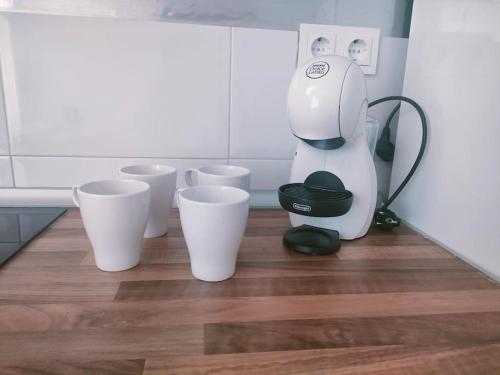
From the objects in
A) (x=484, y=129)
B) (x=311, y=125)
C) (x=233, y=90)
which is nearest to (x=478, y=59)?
(x=484, y=129)

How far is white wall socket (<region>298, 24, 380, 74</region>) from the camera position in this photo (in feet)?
2.21

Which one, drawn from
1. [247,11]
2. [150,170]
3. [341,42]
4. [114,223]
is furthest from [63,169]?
[341,42]

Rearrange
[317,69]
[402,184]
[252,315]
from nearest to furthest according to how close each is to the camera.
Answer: [252,315] → [317,69] → [402,184]

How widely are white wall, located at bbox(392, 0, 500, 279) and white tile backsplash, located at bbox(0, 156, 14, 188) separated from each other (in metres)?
0.76

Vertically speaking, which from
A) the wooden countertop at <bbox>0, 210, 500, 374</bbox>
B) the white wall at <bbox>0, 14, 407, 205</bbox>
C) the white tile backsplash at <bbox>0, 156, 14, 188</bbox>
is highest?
the white wall at <bbox>0, 14, 407, 205</bbox>

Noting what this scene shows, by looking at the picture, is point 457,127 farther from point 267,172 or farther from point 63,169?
point 63,169

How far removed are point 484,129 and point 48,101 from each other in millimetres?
723

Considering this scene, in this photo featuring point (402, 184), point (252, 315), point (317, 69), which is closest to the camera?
point (252, 315)

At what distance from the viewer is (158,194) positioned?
529 mm

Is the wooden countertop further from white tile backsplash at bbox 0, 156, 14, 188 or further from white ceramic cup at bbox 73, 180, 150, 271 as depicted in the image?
white tile backsplash at bbox 0, 156, 14, 188

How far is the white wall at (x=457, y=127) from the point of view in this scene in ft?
1.51

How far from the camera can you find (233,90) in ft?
2.23

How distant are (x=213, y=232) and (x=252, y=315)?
0.10 meters

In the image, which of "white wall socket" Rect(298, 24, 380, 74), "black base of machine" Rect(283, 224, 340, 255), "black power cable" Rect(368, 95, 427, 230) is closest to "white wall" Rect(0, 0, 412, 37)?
"white wall socket" Rect(298, 24, 380, 74)
